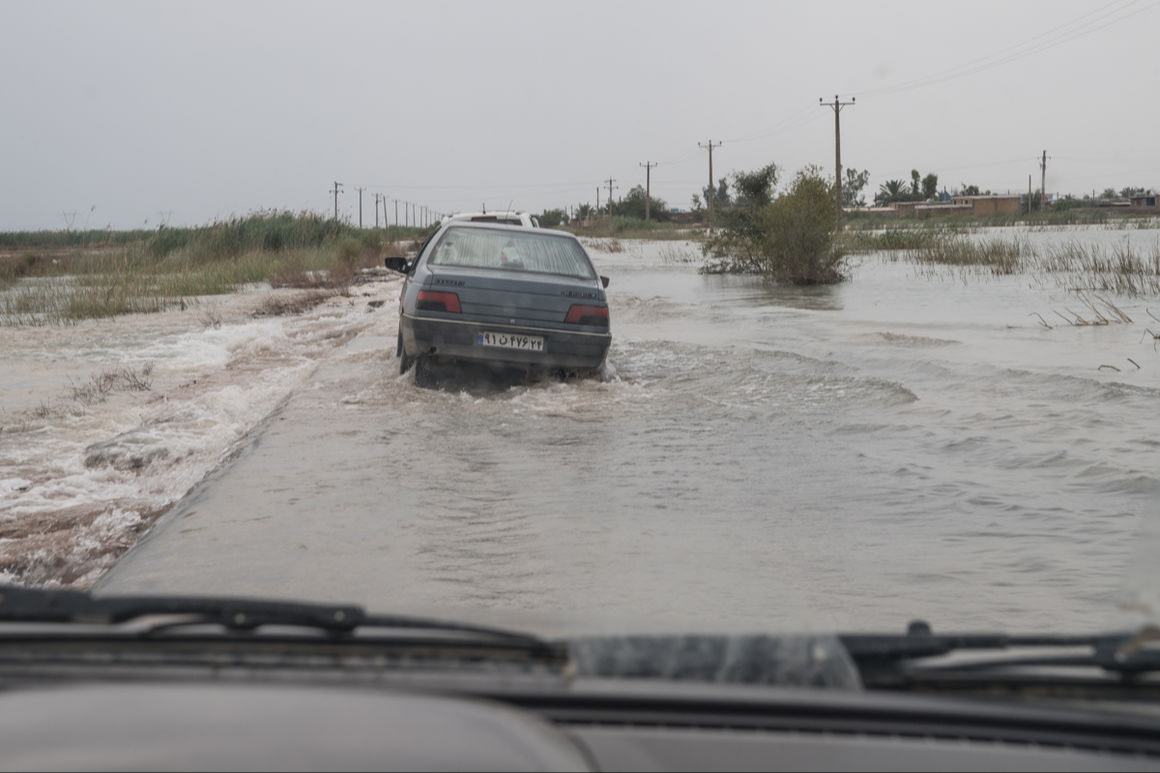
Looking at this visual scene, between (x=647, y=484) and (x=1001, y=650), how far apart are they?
16.7 ft

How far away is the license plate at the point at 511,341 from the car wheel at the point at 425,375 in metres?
0.72

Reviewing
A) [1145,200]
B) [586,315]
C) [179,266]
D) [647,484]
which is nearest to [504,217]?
[586,315]

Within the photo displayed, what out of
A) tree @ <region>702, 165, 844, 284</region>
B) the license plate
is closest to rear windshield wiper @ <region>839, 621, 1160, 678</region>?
the license plate

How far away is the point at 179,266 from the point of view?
2669cm

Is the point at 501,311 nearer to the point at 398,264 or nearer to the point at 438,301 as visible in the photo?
the point at 438,301

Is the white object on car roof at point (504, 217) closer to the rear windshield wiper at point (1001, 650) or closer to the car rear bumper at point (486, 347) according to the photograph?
the car rear bumper at point (486, 347)

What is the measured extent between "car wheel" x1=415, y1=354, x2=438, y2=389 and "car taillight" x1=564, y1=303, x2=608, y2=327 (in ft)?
4.36

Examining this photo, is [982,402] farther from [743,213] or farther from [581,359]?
[743,213]

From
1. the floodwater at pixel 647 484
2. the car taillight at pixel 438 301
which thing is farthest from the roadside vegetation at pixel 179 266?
the car taillight at pixel 438 301

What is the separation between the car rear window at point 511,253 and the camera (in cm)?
947

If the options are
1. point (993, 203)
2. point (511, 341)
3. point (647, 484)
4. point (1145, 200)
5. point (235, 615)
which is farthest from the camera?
point (1145, 200)

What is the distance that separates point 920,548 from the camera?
521 cm

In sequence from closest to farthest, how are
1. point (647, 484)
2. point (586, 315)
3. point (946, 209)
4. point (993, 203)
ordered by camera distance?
point (647, 484) < point (586, 315) < point (946, 209) < point (993, 203)

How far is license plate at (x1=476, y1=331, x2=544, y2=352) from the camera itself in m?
9.03
